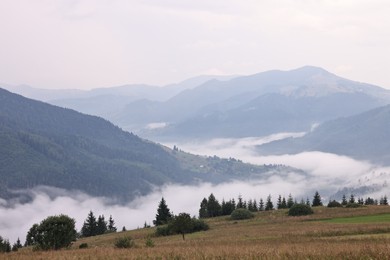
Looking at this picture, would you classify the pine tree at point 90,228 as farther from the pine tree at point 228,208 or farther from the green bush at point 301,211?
the green bush at point 301,211

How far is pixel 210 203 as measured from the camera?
13875 centimetres

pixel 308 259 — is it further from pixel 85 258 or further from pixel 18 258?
pixel 18 258

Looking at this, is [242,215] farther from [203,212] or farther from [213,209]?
[203,212]

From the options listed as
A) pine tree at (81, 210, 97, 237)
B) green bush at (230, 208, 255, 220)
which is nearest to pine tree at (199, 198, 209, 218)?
pine tree at (81, 210, 97, 237)

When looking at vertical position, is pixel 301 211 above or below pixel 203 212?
below

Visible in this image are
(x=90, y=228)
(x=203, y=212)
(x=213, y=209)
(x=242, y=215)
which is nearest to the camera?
(x=242, y=215)

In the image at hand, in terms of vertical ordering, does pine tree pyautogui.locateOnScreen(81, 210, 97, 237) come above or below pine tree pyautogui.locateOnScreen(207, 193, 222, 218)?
below

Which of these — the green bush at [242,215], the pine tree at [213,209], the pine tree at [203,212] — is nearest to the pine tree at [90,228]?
the pine tree at [203,212]

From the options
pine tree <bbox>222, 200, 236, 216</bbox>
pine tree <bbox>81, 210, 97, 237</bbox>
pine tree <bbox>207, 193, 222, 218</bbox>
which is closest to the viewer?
pine tree <bbox>222, 200, 236, 216</bbox>

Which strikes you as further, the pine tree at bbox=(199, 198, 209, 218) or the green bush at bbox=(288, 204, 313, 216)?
the pine tree at bbox=(199, 198, 209, 218)

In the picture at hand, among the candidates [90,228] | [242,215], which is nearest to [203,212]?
[90,228]

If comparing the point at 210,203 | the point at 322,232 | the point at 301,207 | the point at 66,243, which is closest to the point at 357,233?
the point at 322,232

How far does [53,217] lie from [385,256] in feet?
99.4

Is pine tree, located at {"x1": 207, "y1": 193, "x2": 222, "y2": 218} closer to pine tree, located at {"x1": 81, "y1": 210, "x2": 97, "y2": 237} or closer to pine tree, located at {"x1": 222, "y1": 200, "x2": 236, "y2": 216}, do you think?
pine tree, located at {"x1": 222, "y1": 200, "x2": 236, "y2": 216}
